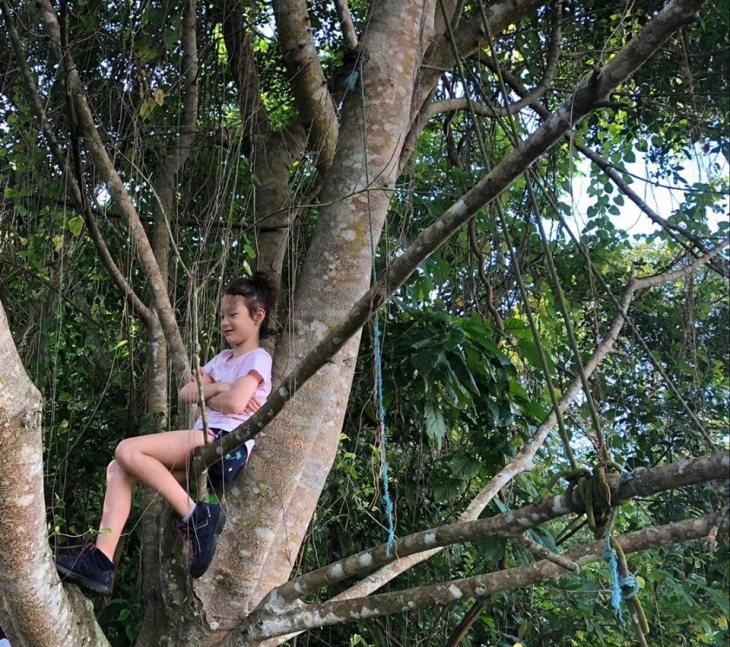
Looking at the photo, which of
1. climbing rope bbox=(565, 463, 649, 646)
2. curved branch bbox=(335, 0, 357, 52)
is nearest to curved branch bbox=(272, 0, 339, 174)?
curved branch bbox=(335, 0, 357, 52)

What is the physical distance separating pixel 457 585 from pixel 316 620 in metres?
0.37

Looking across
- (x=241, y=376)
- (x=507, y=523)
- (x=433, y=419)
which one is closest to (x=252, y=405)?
(x=241, y=376)

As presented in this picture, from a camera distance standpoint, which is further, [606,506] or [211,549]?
[211,549]

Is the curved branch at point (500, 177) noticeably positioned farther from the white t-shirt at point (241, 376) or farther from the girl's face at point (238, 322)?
the girl's face at point (238, 322)

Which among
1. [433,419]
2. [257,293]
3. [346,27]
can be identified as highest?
[346,27]

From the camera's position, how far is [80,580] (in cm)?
184

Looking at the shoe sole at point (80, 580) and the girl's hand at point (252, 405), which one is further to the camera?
the girl's hand at point (252, 405)

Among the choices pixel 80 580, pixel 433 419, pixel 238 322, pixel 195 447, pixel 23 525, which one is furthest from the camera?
pixel 433 419

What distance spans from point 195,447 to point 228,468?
A: 118mm

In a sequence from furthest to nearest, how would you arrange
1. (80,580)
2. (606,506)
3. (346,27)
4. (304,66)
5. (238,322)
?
(346,27) < (304,66) < (238,322) < (80,580) < (606,506)

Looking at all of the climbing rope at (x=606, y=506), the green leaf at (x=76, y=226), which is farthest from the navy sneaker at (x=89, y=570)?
the climbing rope at (x=606, y=506)

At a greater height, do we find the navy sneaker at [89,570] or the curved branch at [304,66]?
the curved branch at [304,66]

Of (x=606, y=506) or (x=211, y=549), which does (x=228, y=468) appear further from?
(x=606, y=506)

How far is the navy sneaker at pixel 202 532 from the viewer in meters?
1.87
